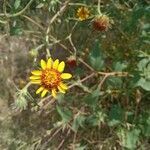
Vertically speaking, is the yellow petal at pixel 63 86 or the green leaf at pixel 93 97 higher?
the yellow petal at pixel 63 86

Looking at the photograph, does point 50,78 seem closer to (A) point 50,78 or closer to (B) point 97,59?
(A) point 50,78

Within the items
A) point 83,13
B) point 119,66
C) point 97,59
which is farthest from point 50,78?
point 83,13

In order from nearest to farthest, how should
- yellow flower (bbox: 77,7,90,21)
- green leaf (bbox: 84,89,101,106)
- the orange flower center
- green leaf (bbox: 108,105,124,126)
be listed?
the orange flower center
green leaf (bbox: 84,89,101,106)
green leaf (bbox: 108,105,124,126)
yellow flower (bbox: 77,7,90,21)

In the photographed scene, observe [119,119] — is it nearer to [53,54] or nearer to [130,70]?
[130,70]

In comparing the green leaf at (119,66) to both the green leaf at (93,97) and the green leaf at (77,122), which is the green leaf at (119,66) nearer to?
the green leaf at (93,97)

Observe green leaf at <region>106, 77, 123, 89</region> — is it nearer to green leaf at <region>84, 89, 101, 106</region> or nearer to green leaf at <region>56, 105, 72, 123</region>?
green leaf at <region>84, 89, 101, 106</region>

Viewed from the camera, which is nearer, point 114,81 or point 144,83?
point 144,83

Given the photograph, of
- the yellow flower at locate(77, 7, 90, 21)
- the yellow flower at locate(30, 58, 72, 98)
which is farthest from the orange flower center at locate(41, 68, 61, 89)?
the yellow flower at locate(77, 7, 90, 21)

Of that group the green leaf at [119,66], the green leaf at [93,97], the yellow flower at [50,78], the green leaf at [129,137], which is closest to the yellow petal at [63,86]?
the yellow flower at [50,78]
